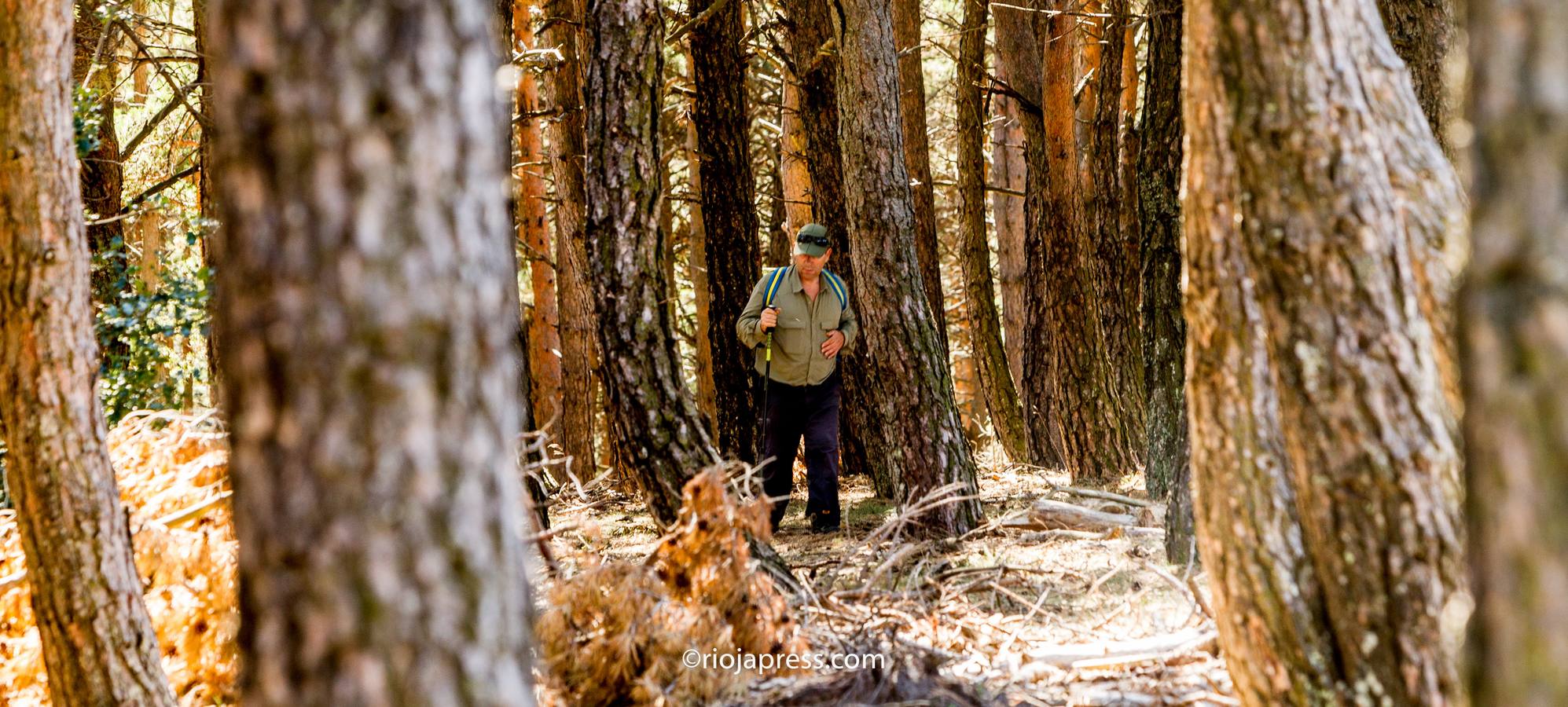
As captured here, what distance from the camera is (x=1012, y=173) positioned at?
49.5ft

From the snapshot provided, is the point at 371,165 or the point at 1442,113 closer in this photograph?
the point at 371,165

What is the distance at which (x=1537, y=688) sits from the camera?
5.66 ft

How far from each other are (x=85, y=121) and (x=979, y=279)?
7.45m

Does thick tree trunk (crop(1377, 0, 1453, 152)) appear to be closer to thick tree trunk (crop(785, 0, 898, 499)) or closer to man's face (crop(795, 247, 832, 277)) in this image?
man's face (crop(795, 247, 832, 277))

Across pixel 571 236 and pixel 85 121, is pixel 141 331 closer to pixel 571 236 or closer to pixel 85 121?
pixel 85 121

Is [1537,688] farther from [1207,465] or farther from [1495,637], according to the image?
[1207,465]

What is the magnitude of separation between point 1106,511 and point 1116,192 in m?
3.19

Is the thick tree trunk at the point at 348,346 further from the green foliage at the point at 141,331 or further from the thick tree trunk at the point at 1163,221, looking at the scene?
the green foliage at the point at 141,331

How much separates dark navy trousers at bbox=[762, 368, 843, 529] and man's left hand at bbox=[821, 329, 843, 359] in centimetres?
29

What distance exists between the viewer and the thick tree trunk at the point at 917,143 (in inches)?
409

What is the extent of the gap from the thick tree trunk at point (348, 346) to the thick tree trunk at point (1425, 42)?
203 inches

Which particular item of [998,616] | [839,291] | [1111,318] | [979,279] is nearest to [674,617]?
[998,616]

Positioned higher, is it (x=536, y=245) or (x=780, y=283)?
(x=536, y=245)

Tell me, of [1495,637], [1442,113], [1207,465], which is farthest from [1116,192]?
[1495,637]
